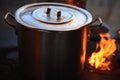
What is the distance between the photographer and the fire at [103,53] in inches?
52.6

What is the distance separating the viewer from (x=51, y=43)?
41.0 inches

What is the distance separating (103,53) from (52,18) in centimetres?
44

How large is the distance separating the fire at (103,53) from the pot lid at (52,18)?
29cm

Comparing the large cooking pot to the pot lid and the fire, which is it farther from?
the fire

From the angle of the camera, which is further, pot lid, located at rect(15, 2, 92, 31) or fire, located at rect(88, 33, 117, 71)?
fire, located at rect(88, 33, 117, 71)

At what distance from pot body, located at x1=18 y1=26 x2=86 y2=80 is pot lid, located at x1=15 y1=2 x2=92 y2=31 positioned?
3 cm

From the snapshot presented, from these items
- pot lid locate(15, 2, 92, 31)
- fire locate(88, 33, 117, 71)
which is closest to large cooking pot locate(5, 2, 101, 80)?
pot lid locate(15, 2, 92, 31)

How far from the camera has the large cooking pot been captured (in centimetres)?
104

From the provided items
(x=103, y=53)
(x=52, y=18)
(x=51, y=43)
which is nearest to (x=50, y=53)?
(x=51, y=43)

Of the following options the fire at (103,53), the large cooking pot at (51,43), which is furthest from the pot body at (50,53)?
the fire at (103,53)

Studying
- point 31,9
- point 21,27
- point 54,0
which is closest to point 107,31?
point 54,0

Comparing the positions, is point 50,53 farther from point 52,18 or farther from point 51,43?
point 52,18

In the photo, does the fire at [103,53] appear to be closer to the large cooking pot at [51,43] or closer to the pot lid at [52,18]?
the large cooking pot at [51,43]

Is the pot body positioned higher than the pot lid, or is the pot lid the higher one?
the pot lid
